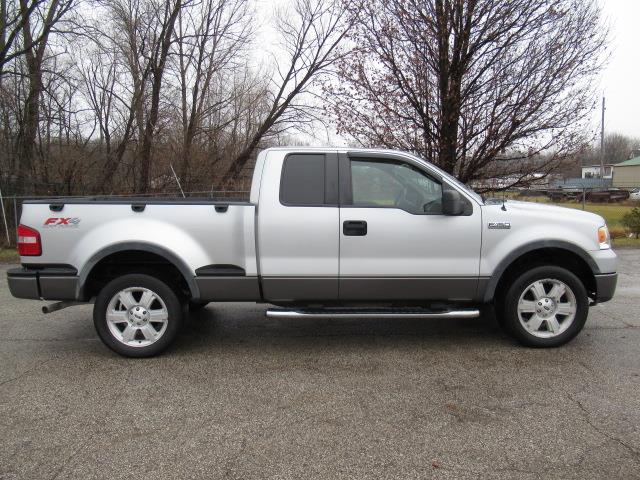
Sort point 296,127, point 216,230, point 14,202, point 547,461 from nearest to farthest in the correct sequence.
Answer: point 547,461 < point 216,230 < point 14,202 < point 296,127

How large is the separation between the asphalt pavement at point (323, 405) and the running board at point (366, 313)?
41 centimetres

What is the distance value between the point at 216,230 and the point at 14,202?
10.9 m

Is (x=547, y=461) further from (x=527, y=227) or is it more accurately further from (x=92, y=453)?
(x=92, y=453)

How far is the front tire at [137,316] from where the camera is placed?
4.32 m

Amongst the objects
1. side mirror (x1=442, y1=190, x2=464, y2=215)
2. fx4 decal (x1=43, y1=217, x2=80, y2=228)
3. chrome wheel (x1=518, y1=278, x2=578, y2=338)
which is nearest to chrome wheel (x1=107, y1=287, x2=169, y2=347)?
fx4 decal (x1=43, y1=217, x2=80, y2=228)

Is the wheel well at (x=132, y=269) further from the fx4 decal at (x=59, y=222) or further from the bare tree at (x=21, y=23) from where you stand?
the bare tree at (x=21, y=23)

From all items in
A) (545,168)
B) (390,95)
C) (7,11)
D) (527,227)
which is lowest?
(527,227)

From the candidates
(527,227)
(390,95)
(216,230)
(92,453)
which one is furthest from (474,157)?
(92,453)

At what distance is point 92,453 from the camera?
2822 mm

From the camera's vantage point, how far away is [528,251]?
4.38 metres

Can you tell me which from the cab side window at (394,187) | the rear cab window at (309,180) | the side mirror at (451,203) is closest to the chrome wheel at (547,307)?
the side mirror at (451,203)

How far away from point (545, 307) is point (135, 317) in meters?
3.91

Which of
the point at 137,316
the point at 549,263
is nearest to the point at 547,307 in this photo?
the point at 549,263

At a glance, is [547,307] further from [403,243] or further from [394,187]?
[394,187]
